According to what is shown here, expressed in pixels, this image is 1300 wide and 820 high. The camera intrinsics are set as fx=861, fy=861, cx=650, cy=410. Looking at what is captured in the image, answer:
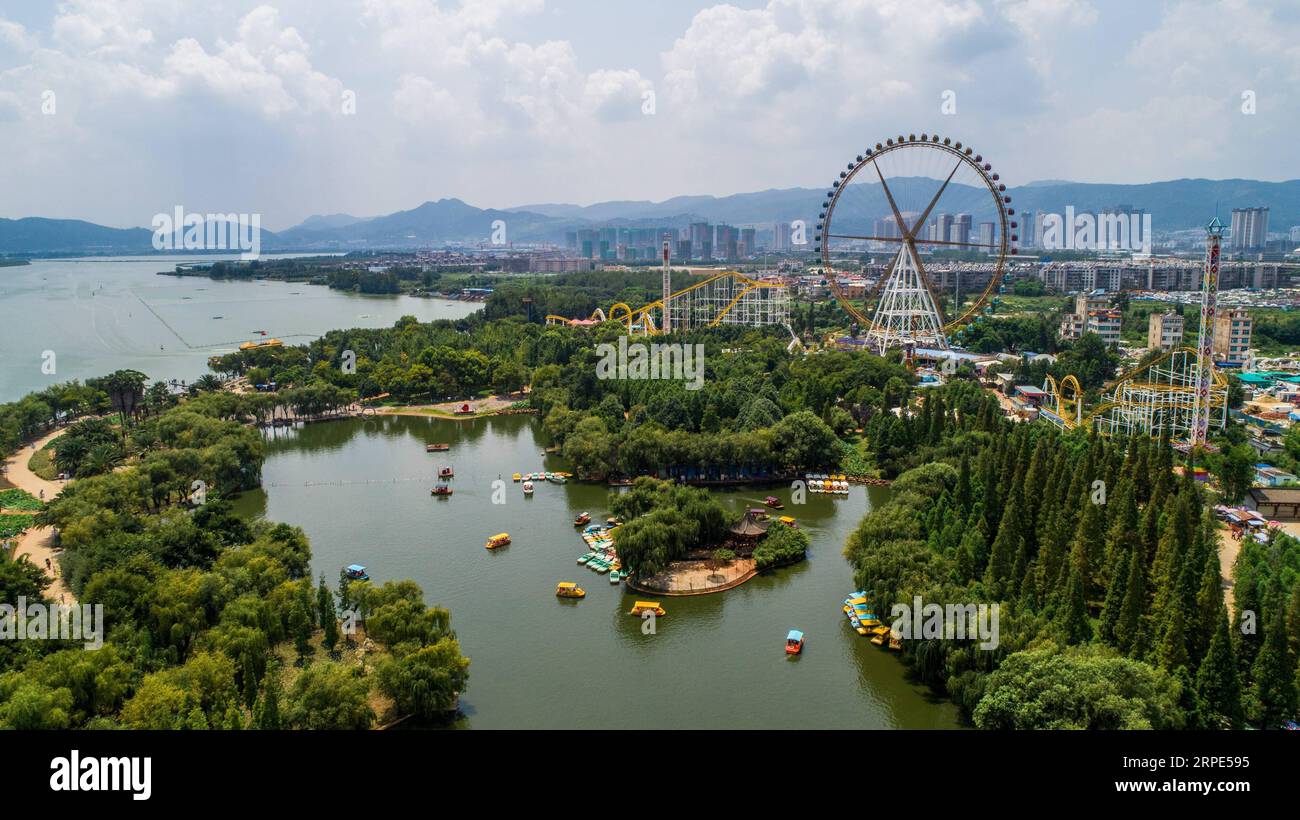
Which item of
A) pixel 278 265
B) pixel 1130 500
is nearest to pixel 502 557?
pixel 1130 500

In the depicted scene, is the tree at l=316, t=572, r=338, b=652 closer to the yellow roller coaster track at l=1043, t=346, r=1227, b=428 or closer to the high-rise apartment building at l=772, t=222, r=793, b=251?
the yellow roller coaster track at l=1043, t=346, r=1227, b=428

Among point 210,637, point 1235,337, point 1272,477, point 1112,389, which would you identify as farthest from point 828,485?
point 1235,337

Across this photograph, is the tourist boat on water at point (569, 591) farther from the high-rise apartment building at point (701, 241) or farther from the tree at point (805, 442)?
the high-rise apartment building at point (701, 241)

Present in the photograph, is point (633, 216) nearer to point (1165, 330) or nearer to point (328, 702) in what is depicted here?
point (1165, 330)

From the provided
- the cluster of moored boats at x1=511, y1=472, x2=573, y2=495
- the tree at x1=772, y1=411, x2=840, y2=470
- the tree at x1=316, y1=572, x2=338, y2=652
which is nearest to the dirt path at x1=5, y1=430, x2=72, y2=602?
the tree at x1=316, y1=572, x2=338, y2=652
